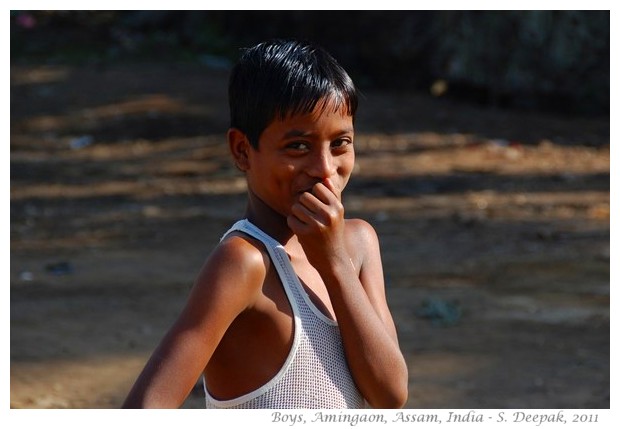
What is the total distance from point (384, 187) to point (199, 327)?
6.64 m

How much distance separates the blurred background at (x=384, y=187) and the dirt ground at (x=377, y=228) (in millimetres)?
19

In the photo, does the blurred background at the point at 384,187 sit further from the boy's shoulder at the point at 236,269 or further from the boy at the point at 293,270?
the boy's shoulder at the point at 236,269

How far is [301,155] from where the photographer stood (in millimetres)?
2057

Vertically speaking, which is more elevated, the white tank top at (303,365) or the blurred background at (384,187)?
the white tank top at (303,365)

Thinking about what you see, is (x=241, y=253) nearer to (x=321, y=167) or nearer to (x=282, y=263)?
(x=282, y=263)

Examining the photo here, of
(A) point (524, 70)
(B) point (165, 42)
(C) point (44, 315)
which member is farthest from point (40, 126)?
(C) point (44, 315)

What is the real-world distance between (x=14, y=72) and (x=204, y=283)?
35.4 ft

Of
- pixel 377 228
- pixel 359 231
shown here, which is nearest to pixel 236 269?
pixel 359 231

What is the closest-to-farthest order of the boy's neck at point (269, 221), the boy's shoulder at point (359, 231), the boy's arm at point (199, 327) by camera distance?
the boy's arm at point (199, 327)
the boy's neck at point (269, 221)
the boy's shoulder at point (359, 231)

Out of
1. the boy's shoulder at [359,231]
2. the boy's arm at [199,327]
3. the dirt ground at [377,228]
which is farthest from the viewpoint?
the dirt ground at [377,228]

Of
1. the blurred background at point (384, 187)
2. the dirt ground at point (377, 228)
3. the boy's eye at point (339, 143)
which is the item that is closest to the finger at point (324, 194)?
the boy's eye at point (339, 143)

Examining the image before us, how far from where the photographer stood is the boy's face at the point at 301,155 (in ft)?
6.72

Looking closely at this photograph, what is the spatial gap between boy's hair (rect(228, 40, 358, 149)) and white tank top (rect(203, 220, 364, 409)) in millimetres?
216

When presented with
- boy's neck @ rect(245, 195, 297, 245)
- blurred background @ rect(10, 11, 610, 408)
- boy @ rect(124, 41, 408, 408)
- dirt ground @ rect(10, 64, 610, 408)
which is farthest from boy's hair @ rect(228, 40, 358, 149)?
blurred background @ rect(10, 11, 610, 408)
